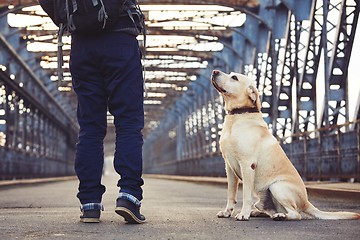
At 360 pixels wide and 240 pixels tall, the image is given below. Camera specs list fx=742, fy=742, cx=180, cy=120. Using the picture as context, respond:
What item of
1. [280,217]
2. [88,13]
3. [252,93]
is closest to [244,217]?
[280,217]

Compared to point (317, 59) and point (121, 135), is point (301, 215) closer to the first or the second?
point (121, 135)

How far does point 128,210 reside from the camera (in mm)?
4707

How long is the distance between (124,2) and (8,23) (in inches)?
900

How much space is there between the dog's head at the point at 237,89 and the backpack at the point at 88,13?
37.5 inches

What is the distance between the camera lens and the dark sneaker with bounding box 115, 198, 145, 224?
4.69 m

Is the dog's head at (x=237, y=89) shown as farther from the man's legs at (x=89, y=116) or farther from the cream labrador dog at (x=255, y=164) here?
the man's legs at (x=89, y=116)

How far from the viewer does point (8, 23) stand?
26.8 m

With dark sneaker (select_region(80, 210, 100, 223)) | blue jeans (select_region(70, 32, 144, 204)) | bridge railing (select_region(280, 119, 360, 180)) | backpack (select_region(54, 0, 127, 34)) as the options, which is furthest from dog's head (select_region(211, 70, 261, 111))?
bridge railing (select_region(280, 119, 360, 180))

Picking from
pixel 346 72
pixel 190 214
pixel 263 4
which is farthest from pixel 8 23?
pixel 190 214

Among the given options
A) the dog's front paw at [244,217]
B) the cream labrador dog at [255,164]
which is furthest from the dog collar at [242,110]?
the dog's front paw at [244,217]

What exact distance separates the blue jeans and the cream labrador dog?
740 millimetres

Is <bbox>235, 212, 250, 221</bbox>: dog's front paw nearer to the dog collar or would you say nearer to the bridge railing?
the dog collar

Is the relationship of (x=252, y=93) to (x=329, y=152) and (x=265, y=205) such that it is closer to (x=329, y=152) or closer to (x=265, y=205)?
(x=265, y=205)

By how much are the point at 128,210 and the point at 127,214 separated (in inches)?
1.1
